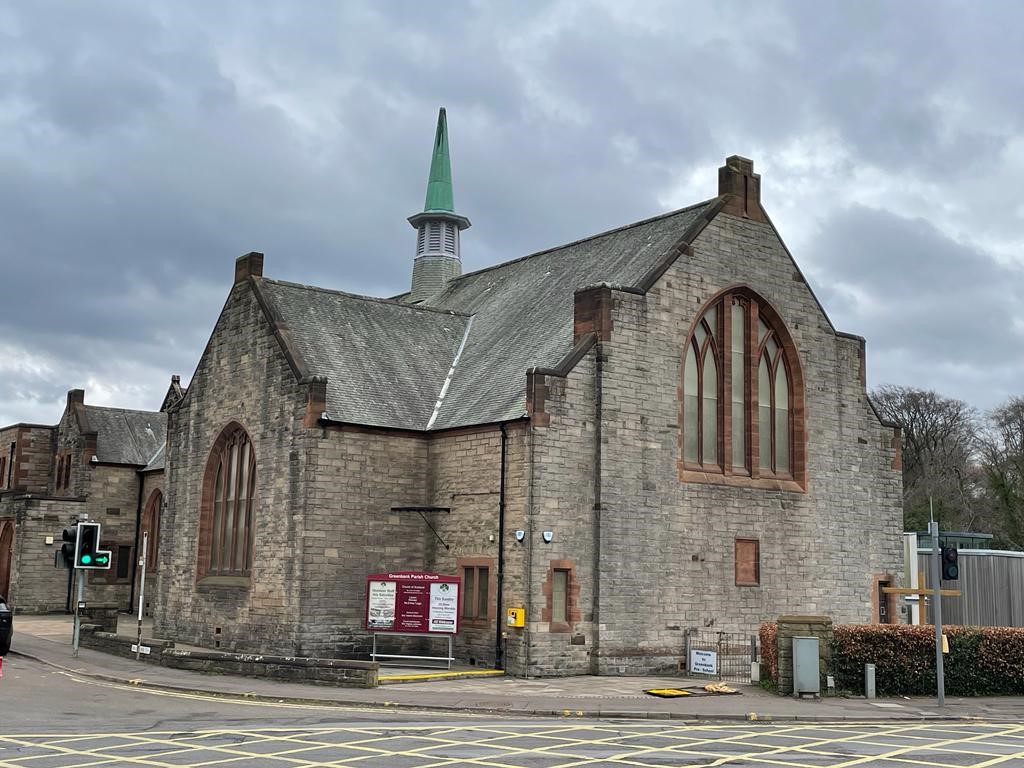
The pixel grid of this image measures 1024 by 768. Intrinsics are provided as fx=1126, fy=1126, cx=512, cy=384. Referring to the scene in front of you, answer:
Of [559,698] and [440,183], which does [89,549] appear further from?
[440,183]

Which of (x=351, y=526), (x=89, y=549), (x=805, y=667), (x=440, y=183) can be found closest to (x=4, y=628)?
(x=89, y=549)

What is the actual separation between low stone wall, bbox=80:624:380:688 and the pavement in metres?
0.24

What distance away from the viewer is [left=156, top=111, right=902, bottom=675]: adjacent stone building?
26.5 meters

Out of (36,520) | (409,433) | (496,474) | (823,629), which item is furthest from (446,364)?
(36,520)

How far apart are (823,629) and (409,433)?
38.1 feet

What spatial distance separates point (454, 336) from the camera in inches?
1351

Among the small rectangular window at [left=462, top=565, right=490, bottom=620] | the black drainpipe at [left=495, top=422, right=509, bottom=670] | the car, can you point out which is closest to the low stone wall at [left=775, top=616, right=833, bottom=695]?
the black drainpipe at [left=495, top=422, right=509, bottom=670]

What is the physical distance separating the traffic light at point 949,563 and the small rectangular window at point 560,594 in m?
8.24

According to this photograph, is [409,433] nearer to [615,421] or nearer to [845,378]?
[615,421]

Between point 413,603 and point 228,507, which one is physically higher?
point 228,507

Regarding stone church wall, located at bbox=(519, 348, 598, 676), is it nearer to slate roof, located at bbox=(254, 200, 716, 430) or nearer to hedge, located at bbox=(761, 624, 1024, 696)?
slate roof, located at bbox=(254, 200, 716, 430)

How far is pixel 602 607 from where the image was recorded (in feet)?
86.1

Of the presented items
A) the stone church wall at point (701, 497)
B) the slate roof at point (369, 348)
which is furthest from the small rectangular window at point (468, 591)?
the slate roof at point (369, 348)

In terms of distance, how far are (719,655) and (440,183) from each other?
2670 centimetres
